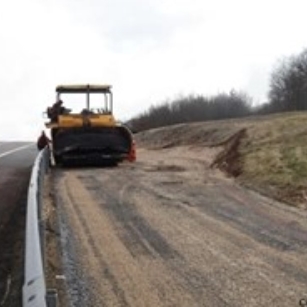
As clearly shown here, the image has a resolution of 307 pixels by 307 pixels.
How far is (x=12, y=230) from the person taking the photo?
1238 cm

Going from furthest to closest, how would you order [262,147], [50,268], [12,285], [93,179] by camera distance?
[262,147], [93,179], [50,268], [12,285]

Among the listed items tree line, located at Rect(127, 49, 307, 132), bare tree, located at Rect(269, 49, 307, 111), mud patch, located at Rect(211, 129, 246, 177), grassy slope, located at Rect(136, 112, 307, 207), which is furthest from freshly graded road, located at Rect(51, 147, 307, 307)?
bare tree, located at Rect(269, 49, 307, 111)

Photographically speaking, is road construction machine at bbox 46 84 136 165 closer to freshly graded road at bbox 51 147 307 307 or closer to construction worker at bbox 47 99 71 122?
construction worker at bbox 47 99 71 122

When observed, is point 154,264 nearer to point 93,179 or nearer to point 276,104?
point 93,179

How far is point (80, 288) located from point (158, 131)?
36.7 m

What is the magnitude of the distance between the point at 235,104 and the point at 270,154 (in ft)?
221

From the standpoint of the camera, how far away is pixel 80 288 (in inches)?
352

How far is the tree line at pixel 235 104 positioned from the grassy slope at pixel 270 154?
3207cm

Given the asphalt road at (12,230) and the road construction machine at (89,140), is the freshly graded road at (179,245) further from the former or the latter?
the road construction machine at (89,140)

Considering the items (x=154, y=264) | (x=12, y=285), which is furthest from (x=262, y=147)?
(x=12, y=285)

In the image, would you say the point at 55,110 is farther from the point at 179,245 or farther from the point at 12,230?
the point at 179,245

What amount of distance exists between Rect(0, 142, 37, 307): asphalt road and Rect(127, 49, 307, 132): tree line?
46434mm

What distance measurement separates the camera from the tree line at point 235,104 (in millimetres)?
72375

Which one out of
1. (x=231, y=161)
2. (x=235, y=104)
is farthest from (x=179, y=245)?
(x=235, y=104)
